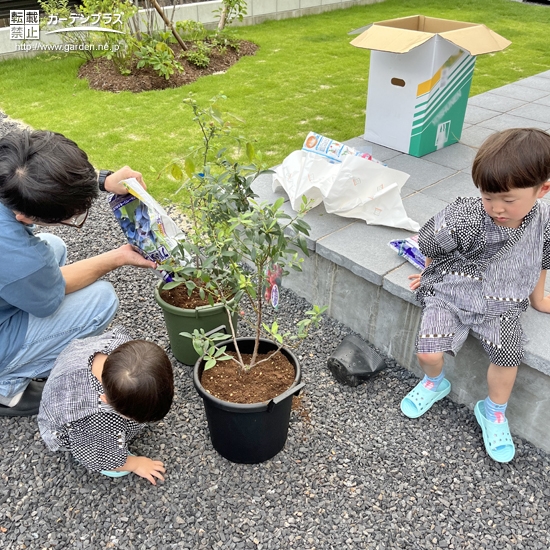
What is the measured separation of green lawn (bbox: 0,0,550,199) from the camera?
4.13m

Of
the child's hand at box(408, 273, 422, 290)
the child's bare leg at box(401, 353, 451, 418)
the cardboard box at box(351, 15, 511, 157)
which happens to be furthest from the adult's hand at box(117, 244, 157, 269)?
the cardboard box at box(351, 15, 511, 157)

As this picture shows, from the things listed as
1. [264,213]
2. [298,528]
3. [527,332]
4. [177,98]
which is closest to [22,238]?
[264,213]

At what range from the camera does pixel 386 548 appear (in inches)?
63.2

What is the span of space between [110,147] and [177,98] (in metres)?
1.34

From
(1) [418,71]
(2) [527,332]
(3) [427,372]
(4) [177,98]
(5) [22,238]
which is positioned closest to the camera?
(5) [22,238]

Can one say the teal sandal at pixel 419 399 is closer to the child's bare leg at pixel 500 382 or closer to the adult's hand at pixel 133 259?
the child's bare leg at pixel 500 382

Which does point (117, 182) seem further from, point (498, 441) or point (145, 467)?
point (498, 441)

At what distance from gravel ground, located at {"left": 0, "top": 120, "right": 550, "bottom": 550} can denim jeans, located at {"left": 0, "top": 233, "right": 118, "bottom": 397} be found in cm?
19

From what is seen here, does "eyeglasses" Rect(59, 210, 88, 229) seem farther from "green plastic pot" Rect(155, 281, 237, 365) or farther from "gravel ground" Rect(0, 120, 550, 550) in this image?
"gravel ground" Rect(0, 120, 550, 550)

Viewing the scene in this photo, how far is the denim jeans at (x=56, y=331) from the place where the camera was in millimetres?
1977

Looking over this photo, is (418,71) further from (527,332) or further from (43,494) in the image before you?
(43,494)

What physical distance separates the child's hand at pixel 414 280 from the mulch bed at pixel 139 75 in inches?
168

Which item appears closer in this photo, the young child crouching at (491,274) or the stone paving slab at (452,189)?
the young child crouching at (491,274)

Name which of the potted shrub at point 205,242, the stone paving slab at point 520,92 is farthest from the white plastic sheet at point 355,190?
the stone paving slab at point 520,92
